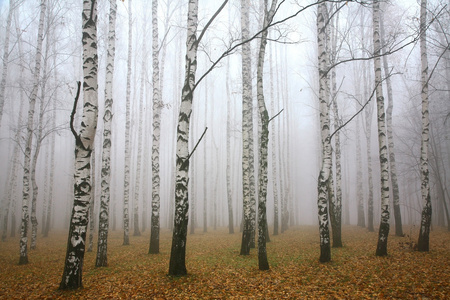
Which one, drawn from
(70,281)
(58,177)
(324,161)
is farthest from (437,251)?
(58,177)

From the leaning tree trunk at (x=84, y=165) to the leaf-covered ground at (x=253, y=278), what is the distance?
1.72 ft

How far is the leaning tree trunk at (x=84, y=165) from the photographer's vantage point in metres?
5.08

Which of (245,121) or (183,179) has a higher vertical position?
(245,121)

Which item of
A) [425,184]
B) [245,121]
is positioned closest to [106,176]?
[245,121]

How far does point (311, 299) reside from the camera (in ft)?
15.2

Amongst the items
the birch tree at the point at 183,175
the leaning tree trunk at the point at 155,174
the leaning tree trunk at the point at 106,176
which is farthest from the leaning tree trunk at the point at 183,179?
the leaning tree trunk at the point at 155,174

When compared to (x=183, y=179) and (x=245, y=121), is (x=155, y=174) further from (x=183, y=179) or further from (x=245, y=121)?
(x=183, y=179)

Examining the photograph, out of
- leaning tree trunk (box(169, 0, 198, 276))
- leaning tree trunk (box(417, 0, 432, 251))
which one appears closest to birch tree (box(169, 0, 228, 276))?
leaning tree trunk (box(169, 0, 198, 276))

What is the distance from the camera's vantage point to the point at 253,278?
601 cm

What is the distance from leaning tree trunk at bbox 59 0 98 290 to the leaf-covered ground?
523 mm

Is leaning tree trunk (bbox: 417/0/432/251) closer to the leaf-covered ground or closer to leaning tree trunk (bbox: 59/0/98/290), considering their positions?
the leaf-covered ground

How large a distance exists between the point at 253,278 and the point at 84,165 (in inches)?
190

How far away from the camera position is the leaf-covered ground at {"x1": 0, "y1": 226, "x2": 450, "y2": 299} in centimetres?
491

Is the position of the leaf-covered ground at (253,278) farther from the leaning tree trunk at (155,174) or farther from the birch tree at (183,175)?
the leaning tree trunk at (155,174)
